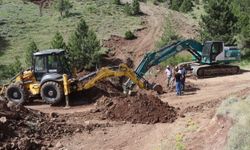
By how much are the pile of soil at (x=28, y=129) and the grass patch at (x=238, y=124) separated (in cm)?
A: 578

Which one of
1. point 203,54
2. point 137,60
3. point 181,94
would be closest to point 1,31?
point 137,60

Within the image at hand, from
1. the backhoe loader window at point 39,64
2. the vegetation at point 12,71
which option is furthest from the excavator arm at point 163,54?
the vegetation at point 12,71

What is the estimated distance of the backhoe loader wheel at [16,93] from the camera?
2423 cm

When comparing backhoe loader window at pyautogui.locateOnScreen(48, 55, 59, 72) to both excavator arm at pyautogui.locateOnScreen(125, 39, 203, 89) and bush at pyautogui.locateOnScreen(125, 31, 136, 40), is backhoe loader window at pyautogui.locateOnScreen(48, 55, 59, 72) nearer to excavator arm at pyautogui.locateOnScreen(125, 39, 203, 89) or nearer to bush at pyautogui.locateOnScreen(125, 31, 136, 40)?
excavator arm at pyautogui.locateOnScreen(125, 39, 203, 89)

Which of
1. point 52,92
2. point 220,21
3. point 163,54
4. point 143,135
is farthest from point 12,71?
point 143,135

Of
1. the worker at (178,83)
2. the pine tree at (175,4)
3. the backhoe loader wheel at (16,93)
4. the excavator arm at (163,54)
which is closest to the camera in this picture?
the backhoe loader wheel at (16,93)

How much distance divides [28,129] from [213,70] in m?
16.7

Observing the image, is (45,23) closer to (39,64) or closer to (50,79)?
(39,64)

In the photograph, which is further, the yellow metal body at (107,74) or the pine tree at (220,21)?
the pine tree at (220,21)

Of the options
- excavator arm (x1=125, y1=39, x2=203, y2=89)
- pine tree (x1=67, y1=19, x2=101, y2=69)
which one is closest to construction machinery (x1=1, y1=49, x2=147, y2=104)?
excavator arm (x1=125, y1=39, x2=203, y2=89)

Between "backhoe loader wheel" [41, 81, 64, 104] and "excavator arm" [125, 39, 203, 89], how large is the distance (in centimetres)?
364

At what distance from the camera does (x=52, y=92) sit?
23688mm

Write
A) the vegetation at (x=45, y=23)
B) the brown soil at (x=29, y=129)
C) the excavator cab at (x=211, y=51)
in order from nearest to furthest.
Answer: the brown soil at (x=29, y=129)
the excavator cab at (x=211, y=51)
the vegetation at (x=45, y=23)

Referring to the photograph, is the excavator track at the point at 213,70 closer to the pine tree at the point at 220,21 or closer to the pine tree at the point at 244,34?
the pine tree at the point at 244,34
